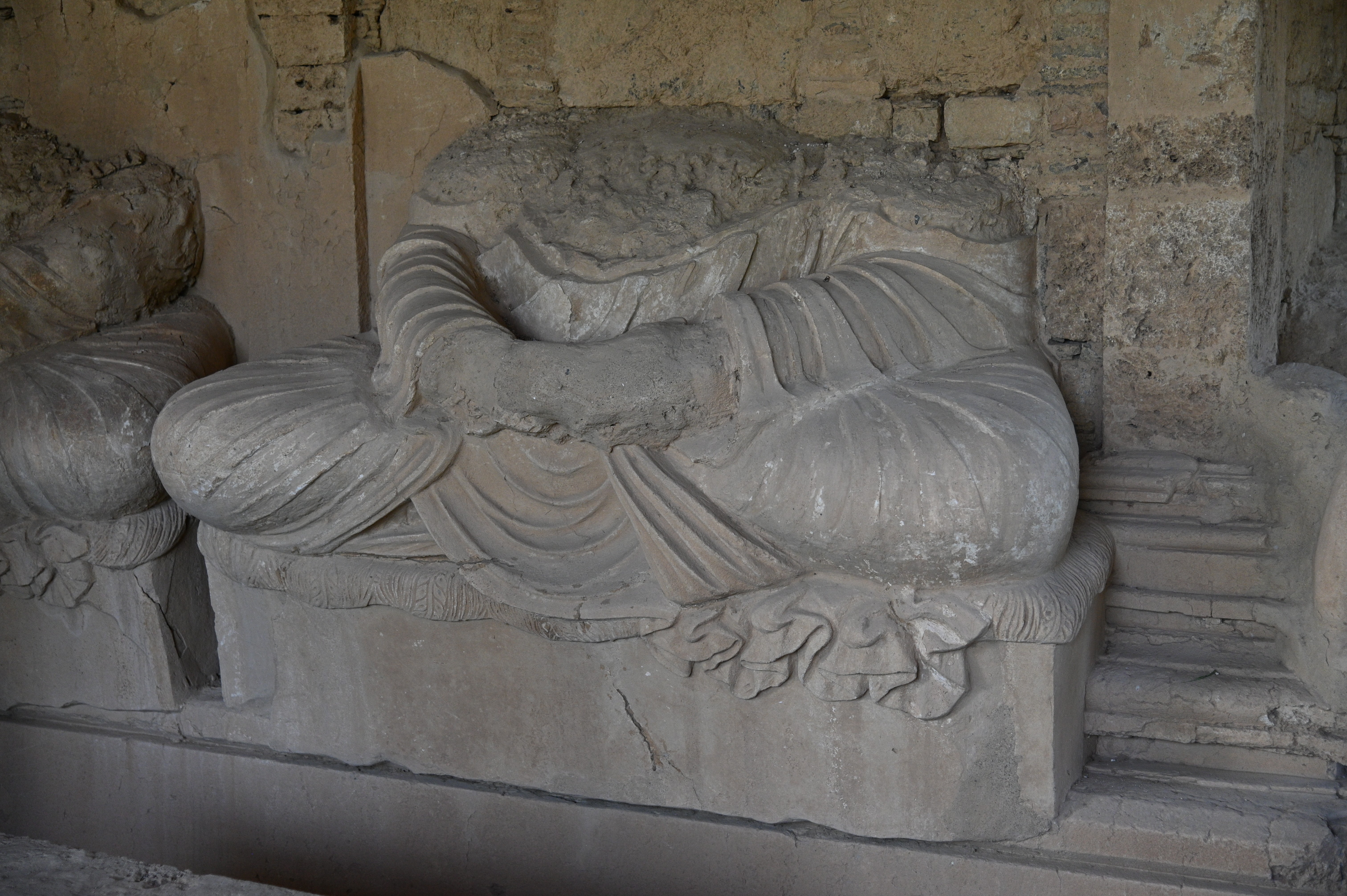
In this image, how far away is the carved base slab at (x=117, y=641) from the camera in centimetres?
323

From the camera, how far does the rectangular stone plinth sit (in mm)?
2420

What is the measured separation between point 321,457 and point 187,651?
0.89 m

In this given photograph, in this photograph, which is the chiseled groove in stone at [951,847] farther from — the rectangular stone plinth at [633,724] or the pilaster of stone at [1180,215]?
the pilaster of stone at [1180,215]

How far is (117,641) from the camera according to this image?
326 centimetres

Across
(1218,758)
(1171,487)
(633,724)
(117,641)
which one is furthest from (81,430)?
(1218,758)

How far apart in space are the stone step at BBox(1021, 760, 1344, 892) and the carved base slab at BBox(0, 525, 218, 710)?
217 cm

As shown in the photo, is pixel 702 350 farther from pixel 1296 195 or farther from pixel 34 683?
pixel 34 683

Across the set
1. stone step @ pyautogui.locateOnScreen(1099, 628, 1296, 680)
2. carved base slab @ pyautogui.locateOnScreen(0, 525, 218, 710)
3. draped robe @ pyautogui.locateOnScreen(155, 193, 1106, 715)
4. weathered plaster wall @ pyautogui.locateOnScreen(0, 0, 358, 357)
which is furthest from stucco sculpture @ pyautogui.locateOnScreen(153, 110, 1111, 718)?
weathered plaster wall @ pyautogui.locateOnScreen(0, 0, 358, 357)

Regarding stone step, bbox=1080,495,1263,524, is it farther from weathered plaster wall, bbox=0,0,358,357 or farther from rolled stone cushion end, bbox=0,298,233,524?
rolled stone cushion end, bbox=0,298,233,524

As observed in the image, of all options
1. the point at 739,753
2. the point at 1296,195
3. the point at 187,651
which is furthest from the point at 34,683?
the point at 1296,195

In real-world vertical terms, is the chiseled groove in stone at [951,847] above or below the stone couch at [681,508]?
below

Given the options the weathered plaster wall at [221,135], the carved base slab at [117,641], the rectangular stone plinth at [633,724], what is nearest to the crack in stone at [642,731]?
the rectangular stone plinth at [633,724]

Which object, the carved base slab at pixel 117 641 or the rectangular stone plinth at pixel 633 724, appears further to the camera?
the carved base slab at pixel 117 641

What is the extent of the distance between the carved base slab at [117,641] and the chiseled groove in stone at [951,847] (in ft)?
0.99
